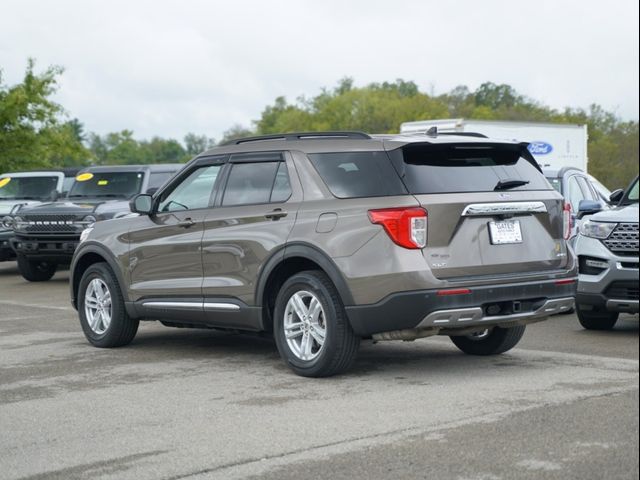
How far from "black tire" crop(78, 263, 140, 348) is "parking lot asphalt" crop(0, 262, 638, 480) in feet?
0.51

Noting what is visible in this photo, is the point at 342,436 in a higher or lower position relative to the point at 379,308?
lower

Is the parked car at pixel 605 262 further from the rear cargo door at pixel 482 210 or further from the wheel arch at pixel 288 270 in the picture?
the wheel arch at pixel 288 270

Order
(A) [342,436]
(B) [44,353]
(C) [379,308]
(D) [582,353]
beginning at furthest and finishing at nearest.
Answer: (B) [44,353] < (D) [582,353] < (C) [379,308] < (A) [342,436]

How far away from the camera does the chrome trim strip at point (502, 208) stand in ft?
28.1

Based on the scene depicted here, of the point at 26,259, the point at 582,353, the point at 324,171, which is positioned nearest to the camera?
the point at 324,171

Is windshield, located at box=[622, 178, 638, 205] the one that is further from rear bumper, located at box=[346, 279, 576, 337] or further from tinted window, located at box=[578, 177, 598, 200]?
tinted window, located at box=[578, 177, 598, 200]

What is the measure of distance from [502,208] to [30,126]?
34833mm

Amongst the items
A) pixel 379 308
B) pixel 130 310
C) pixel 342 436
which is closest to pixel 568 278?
pixel 379 308

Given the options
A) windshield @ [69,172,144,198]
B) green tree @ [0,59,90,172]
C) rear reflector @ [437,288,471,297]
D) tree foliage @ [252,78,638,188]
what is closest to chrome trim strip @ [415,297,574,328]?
rear reflector @ [437,288,471,297]

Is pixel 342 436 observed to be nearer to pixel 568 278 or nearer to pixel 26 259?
pixel 568 278

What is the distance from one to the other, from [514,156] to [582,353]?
193 centimetres

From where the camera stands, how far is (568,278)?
9.12 metres

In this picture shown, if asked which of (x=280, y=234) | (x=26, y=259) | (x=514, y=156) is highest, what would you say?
(x=514, y=156)

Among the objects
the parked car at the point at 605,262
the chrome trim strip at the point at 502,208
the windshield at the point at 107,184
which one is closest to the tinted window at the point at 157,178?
the windshield at the point at 107,184
